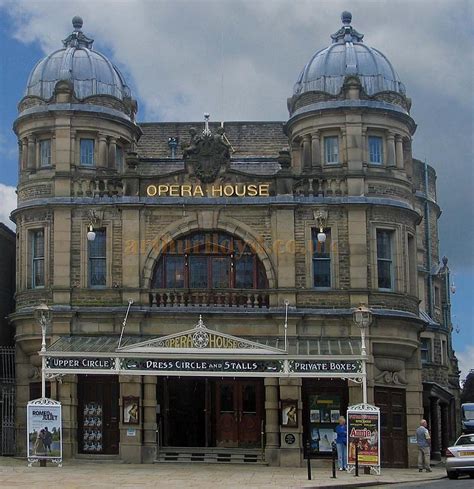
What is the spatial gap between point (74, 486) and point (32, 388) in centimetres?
1158

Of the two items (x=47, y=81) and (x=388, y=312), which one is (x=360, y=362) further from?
(x=47, y=81)

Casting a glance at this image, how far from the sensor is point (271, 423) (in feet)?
115

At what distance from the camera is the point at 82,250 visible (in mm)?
36469

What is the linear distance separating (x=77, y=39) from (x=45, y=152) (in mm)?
5199

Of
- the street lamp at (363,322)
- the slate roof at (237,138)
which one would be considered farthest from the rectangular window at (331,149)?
the street lamp at (363,322)

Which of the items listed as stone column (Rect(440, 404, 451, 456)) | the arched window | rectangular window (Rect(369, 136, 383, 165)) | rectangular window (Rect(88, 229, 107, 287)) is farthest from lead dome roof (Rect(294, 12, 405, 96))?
stone column (Rect(440, 404, 451, 456))

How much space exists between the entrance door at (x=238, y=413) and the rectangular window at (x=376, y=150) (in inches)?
356

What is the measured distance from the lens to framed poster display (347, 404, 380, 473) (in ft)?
102

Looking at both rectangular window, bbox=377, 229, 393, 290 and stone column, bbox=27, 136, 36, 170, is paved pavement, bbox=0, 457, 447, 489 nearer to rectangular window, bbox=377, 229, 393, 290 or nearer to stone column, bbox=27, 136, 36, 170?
rectangular window, bbox=377, 229, 393, 290

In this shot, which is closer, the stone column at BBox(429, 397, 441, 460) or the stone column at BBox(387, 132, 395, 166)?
the stone column at BBox(387, 132, 395, 166)

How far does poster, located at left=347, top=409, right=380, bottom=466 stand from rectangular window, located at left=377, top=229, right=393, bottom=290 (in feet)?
22.0

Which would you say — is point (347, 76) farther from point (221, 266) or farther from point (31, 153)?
point (31, 153)

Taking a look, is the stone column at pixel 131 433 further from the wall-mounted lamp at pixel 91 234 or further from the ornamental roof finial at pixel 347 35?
the ornamental roof finial at pixel 347 35

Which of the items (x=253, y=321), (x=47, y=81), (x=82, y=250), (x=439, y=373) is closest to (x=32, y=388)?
(x=82, y=250)
